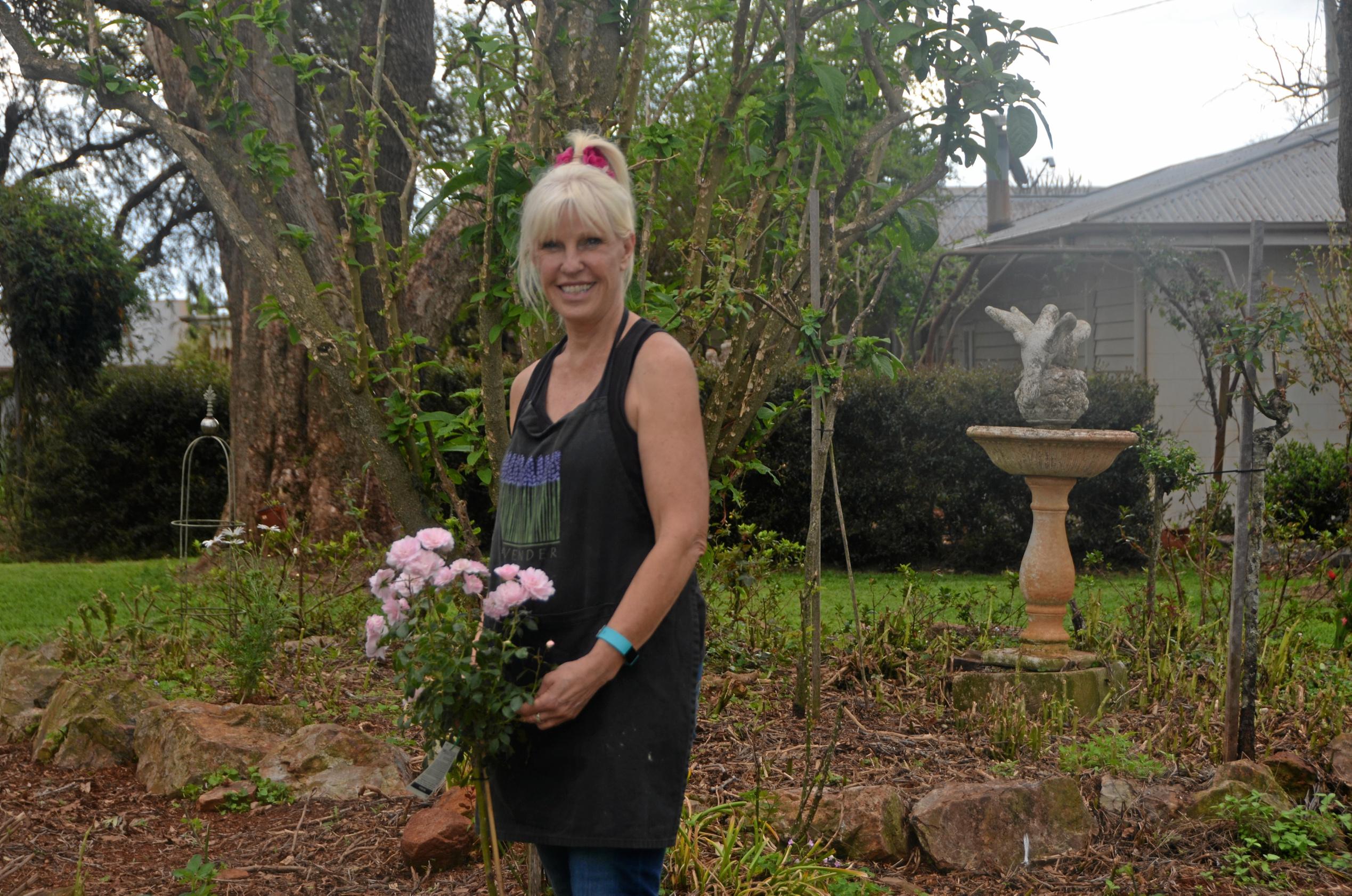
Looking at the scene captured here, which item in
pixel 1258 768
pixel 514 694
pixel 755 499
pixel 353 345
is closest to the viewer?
pixel 514 694

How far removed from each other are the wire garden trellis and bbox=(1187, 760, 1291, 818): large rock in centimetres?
462

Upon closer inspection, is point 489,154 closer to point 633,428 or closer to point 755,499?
point 633,428

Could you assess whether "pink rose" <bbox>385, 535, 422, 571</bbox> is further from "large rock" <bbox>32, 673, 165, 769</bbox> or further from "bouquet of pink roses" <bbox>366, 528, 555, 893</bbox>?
"large rock" <bbox>32, 673, 165, 769</bbox>

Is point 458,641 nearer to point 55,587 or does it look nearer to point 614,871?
point 614,871

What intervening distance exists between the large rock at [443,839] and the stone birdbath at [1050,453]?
9.58ft

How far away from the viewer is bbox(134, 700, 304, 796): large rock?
13.8 feet

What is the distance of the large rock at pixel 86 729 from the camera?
455cm

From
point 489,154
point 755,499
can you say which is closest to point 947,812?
point 489,154

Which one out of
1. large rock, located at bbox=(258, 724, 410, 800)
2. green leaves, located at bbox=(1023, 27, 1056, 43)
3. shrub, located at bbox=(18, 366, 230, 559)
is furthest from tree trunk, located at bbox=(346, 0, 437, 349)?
green leaves, located at bbox=(1023, 27, 1056, 43)

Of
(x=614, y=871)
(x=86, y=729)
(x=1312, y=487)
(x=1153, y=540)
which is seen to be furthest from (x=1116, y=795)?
(x=1312, y=487)

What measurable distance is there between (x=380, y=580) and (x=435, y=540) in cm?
13

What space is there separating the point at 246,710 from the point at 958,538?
24.3ft

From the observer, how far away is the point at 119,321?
12.4 meters

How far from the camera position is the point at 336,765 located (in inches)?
161
